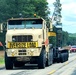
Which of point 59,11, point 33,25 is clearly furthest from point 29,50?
point 59,11

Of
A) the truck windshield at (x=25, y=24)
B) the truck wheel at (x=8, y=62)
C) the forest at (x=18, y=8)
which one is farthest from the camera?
the forest at (x=18, y=8)

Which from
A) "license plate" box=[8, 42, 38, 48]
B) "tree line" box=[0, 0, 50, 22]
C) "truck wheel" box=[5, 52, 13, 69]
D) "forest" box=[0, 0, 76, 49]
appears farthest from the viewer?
"tree line" box=[0, 0, 50, 22]

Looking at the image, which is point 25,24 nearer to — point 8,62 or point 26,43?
point 26,43

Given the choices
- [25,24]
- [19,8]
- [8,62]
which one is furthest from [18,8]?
[8,62]

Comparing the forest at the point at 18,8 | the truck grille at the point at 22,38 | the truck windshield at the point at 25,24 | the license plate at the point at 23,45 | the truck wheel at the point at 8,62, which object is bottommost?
the truck wheel at the point at 8,62

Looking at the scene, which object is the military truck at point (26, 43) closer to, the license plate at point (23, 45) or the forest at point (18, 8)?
the license plate at point (23, 45)

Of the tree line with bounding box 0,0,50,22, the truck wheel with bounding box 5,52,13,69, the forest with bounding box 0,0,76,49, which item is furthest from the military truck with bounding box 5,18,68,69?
the tree line with bounding box 0,0,50,22

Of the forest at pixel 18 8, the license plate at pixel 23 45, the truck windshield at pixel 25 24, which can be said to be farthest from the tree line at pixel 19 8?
the license plate at pixel 23 45

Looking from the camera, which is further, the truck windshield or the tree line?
the tree line

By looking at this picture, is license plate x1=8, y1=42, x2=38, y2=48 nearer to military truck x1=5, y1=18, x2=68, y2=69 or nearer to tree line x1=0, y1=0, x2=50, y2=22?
military truck x1=5, y1=18, x2=68, y2=69

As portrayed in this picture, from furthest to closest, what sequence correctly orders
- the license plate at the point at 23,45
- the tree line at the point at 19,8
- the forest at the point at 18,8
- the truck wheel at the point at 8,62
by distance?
the tree line at the point at 19,8 → the forest at the point at 18,8 → the truck wheel at the point at 8,62 → the license plate at the point at 23,45

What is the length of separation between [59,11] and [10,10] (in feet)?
131

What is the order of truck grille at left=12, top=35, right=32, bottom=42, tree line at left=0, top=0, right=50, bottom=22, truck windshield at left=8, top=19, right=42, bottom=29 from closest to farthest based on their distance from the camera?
truck grille at left=12, top=35, right=32, bottom=42 → truck windshield at left=8, top=19, right=42, bottom=29 → tree line at left=0, top=0, right=50, bottom=22

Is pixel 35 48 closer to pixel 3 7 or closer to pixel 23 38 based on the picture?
pixel 23 38
